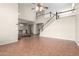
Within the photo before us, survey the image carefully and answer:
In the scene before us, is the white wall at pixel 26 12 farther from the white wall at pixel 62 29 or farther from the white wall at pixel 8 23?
Result: the white wall at pixel 62 29

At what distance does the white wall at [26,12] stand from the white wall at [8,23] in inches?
3.6

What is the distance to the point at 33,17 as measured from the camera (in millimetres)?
1930

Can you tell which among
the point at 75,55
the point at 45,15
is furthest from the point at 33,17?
the point at 75,55

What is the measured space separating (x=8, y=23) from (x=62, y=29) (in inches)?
40.7

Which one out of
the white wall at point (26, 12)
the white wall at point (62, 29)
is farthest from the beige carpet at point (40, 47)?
the white wall at point (26, 12)

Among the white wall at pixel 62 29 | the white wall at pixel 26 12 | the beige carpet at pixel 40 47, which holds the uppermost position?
the white wall at pixel 26 12

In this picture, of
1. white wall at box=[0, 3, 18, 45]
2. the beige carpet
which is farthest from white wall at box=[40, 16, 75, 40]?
white wall at box=[0, 3, 18, 45]

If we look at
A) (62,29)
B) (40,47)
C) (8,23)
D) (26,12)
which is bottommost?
(40,47)

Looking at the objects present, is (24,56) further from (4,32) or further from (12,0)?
(12,0)

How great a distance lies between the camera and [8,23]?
81.0 inches

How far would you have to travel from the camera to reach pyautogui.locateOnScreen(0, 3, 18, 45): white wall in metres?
1.95

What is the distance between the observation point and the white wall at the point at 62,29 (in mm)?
1953

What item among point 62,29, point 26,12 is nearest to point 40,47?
point 62,29

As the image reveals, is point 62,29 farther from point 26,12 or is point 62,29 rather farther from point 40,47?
point 26,12
